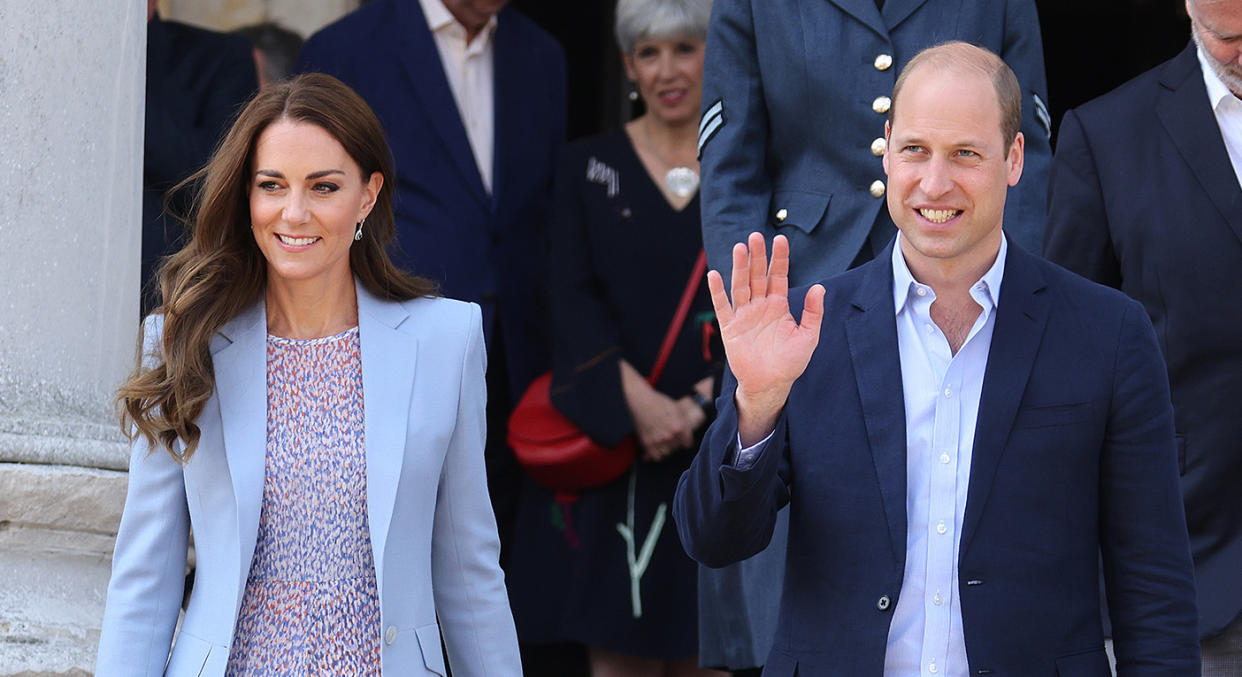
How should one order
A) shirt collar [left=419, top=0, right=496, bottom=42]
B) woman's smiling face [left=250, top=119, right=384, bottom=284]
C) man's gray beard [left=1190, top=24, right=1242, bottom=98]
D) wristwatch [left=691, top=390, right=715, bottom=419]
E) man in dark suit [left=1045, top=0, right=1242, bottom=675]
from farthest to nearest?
shirt collar [left=419, top=0, right=496, bottom=42] < wristwatch [left=691, top=390, right=715, bottom=419] < man's gray beard [left=1190, top=24, right=1242, bottom=98] < man in dark suit [left=1045, top=0, right=1242, bottom=675] < woman's smiling face [left=250, top=119, right=384, bottom=284]

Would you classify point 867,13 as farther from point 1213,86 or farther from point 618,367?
point 618,367

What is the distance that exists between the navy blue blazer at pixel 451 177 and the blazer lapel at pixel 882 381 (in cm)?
227

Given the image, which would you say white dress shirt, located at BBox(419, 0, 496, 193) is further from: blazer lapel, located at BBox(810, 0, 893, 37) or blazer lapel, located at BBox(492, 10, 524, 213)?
blazer lapel, located at BBox(810, 0, 893, 37)

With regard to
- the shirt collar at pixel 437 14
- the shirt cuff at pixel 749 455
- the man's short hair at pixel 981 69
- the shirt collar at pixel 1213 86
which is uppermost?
the shirt collar at pixel 437 14

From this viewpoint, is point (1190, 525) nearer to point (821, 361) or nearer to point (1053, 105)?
point (821, 361)

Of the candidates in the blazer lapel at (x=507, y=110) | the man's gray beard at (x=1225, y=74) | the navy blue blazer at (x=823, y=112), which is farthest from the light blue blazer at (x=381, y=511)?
the blazer lapel at (x=507, y=110)

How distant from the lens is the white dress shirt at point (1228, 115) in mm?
3881

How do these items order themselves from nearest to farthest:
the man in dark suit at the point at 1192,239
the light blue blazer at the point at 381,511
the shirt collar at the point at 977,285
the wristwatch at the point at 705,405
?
the shirt collar at the point at 977,285, the light blue blazer at the point at 381,511, the man in dark suit at the point at 1192,239, the wristwatch at the point at 705,405

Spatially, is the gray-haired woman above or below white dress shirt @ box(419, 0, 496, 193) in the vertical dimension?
below

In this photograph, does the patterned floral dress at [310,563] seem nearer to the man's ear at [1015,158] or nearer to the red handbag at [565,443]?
the man's ear at [1015,158]

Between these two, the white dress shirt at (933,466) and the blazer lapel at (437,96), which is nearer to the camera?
the white dress shirt at (933,466)

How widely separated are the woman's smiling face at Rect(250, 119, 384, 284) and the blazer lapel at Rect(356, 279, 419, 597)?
0.43ft

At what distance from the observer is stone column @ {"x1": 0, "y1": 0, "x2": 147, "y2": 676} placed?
3.87 m

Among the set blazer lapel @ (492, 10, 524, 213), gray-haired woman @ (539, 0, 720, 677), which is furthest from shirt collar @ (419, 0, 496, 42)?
gray-haired woman @ (539, 0, 720, 677)
